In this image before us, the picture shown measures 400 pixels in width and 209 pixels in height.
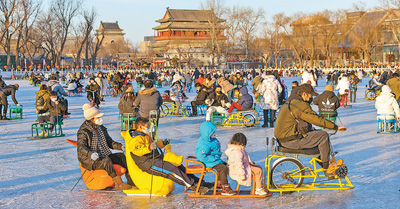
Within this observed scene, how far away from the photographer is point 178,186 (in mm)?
6789

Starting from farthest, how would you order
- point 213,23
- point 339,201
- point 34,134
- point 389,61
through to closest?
point 389,61 < point 213,23 < point 34,134 < point 339,201

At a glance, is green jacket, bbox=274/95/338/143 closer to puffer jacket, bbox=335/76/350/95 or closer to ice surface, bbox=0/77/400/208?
ice surface, bbox=0/77/400/208

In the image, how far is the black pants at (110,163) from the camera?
621 cm

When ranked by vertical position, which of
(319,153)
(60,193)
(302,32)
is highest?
(302,32)

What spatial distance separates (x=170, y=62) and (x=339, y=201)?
207ft

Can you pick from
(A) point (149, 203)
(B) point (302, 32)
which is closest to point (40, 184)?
(A) point (149, 203)

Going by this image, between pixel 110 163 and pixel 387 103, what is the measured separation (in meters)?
6.83

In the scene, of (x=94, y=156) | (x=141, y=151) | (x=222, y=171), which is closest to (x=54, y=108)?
(x=94, y=156)

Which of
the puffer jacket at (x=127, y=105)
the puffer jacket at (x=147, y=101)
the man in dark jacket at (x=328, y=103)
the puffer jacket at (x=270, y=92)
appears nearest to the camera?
the puffer jacket at (x=147, y=101)

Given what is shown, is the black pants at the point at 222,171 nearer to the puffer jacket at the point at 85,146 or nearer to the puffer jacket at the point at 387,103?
the puffer jacket at the point at 85,146

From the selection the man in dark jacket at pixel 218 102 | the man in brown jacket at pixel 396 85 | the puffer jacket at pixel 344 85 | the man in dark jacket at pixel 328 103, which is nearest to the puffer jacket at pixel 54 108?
the man in dark jacket at pixel 218 102

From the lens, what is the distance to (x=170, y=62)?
224ft

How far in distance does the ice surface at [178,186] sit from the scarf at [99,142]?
20.7 inches

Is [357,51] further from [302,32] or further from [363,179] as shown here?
[363,179]
